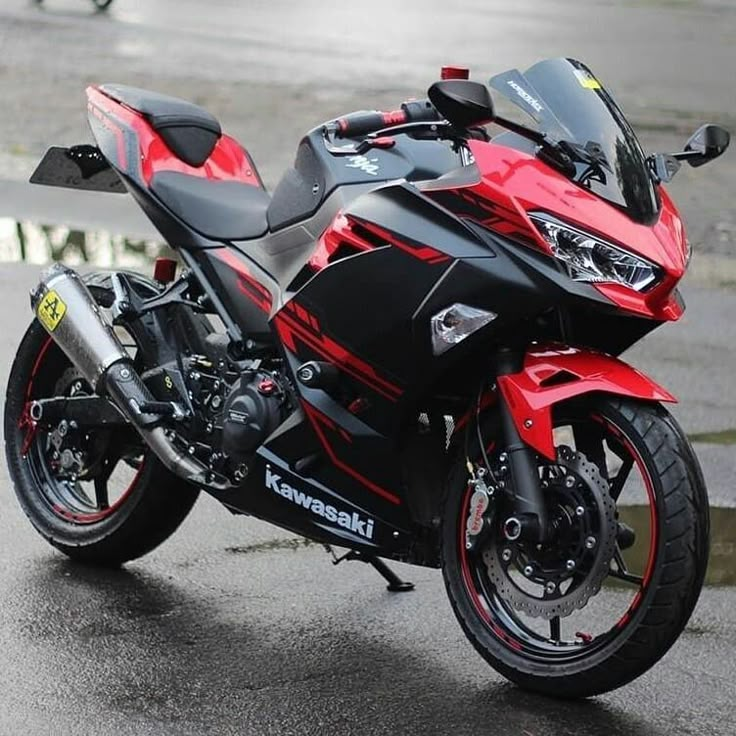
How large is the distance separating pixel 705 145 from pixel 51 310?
208 centimetres

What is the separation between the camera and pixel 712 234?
408 inches

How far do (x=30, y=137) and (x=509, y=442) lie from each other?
8.37 meters

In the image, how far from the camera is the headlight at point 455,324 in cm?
422

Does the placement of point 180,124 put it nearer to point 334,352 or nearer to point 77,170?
point 77,170

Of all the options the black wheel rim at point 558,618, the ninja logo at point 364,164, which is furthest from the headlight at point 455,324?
the ninja logo at point 364,164

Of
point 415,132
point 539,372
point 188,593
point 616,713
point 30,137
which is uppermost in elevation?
point 415,132

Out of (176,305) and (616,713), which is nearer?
(616,713)

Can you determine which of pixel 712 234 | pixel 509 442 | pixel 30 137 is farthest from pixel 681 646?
pixel 30 137

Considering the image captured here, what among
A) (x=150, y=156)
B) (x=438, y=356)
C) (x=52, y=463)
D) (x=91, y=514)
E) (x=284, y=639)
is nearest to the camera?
(x=438, y=356)

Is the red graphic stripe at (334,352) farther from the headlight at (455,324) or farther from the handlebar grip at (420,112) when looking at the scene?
the handlebar grip at (420,112)

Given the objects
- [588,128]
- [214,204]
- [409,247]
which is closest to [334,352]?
[409,247]

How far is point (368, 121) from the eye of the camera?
4.61 meters

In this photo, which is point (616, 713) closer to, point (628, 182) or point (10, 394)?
point (628, 182)

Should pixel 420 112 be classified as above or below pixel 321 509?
above
